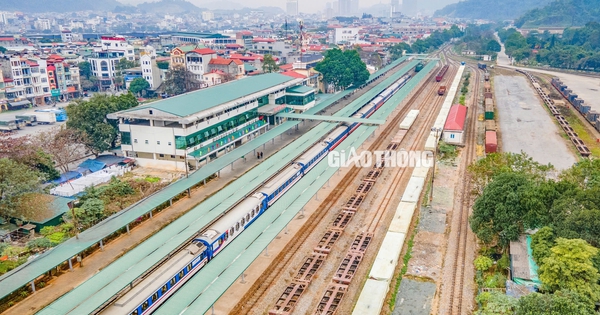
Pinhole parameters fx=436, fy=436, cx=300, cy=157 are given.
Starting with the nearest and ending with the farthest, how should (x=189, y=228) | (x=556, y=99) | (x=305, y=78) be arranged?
(x=189, y=228) → (x=305, y=78) → (x=556, y=99)

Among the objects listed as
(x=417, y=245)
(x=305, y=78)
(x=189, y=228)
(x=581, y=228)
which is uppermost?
(x=305, y=78)

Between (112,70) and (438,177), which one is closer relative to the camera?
(438,177)

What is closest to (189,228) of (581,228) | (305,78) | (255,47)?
(581,228)

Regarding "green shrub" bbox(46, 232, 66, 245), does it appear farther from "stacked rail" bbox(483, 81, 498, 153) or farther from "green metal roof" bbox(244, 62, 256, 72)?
"green metal roof" bbox(244, 62, 256, 72)

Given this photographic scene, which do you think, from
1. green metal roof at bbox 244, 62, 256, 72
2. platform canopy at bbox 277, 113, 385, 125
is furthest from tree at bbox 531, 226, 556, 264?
green metal roof at bbox 244, 62, 256, 72

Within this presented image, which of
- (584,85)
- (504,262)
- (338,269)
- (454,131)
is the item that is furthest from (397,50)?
(338,269)

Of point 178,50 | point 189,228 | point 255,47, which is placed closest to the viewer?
point 189,228

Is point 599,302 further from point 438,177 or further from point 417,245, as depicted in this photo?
point 438,177
